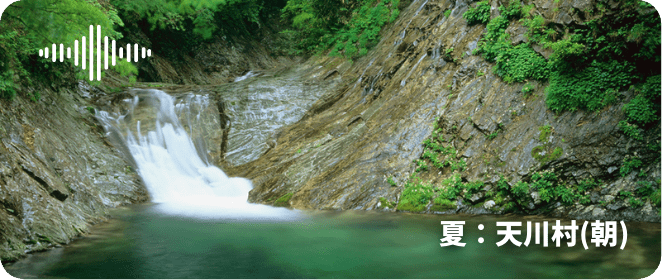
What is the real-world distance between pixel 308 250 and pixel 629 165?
6.60 metres

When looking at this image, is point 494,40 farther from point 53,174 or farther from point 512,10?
point 53,174

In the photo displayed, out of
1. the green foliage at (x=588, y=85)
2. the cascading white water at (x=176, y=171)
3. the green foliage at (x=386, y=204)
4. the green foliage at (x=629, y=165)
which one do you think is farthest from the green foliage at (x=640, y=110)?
the cascading white water at (x=176, y=171)

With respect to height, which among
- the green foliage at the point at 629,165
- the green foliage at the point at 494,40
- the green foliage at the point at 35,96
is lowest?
the green foliage at the point at 629,165

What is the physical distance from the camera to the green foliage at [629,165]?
337 inches

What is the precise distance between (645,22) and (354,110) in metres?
8.58

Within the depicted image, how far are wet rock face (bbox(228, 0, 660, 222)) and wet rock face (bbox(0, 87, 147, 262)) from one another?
13.1ft

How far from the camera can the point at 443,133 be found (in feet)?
37.2

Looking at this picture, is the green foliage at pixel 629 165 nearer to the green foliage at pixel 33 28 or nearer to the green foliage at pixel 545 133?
the green foliage at pixel 545 133

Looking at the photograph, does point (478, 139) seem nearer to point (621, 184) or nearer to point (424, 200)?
point (424, 200)

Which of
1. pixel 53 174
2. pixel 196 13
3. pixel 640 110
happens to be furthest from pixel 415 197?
pixel 196 13

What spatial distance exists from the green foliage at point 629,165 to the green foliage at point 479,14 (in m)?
5.75

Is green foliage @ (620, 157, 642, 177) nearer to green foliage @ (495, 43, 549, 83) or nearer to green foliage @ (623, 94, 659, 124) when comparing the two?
green foliage @ (623, 94, 659, 124)

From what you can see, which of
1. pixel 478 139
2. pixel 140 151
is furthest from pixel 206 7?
pixel 478 139

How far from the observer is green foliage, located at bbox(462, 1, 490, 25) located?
41.6 feet
